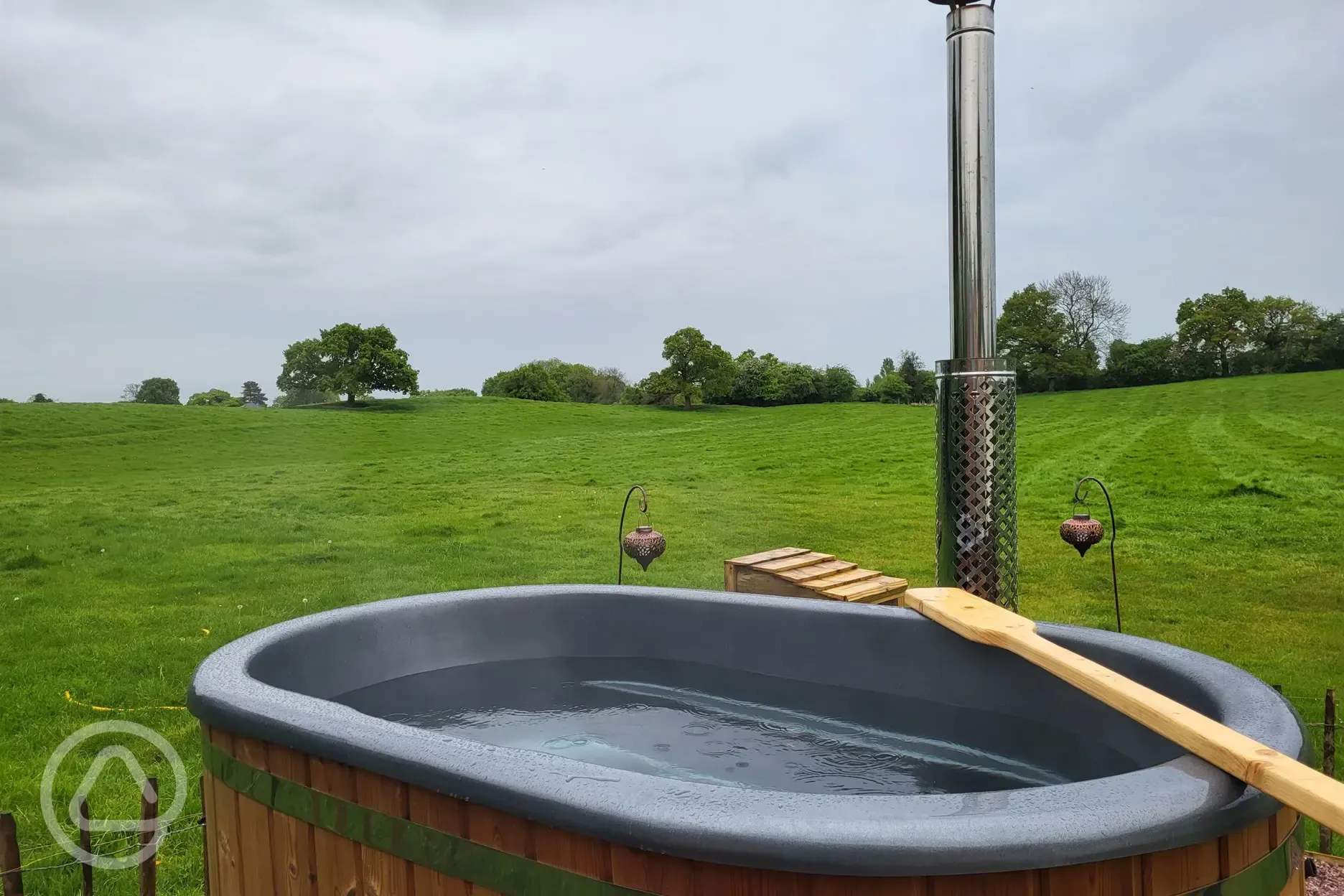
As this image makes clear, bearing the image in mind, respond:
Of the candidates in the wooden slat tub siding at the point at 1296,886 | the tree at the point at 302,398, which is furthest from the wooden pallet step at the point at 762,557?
the tree at the point at 302,398

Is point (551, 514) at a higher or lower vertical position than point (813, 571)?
lower

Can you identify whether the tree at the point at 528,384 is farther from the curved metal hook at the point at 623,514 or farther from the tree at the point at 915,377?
the tree at the point at 915,377

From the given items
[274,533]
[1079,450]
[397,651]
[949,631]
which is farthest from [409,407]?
[949,631]

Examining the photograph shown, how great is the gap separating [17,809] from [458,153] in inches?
194

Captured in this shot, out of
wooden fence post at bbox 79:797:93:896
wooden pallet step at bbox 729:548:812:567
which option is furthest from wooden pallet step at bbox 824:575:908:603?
wooden fence post at bbox 79:797:93:896

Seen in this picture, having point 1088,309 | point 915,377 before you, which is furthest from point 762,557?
point 915,377

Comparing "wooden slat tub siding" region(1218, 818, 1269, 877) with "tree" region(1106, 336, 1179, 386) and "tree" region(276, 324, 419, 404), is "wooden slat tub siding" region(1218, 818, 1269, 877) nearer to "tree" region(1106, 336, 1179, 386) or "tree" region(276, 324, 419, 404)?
"tree" region(1106, 336, 1179, 386)

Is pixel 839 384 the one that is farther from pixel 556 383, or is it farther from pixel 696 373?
pixel 556 383

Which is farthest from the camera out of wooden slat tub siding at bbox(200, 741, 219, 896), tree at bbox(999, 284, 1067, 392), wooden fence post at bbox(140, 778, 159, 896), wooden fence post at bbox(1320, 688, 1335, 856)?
tree at bbox(999, 284, 1067, 392)

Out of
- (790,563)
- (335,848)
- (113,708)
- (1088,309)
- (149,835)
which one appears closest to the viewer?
(335,848)

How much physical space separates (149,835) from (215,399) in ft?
18.8

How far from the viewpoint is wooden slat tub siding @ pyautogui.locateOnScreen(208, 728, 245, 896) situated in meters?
1.35

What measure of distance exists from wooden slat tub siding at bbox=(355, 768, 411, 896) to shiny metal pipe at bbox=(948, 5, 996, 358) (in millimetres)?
1483

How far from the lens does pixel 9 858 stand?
1575 mm
